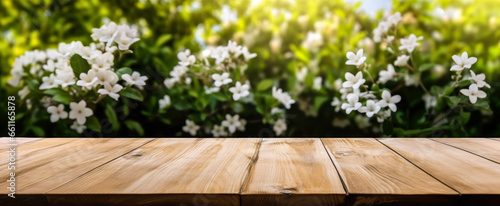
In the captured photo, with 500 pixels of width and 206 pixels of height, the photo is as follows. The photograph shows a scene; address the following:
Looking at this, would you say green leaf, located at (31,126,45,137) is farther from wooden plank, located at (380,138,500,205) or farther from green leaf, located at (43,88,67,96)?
wooden plank, located at (380,138,500,205)

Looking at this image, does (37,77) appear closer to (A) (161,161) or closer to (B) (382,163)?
(A) (161,161)

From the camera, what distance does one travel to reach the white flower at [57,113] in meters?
1.57

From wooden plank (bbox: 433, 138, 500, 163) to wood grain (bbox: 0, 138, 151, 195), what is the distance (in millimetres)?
932

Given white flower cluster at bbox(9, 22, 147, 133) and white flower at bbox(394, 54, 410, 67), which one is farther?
white flower at bbox(394, 54, 410, 67)

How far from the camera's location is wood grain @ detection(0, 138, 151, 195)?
753 mm

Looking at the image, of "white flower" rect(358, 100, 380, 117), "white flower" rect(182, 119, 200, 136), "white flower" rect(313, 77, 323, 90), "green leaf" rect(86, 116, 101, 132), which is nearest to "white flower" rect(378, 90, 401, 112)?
"white flower" rect(358, 100, 380, 117)

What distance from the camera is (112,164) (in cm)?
88

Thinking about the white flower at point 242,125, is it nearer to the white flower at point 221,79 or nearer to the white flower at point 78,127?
the white flower at point 221,79

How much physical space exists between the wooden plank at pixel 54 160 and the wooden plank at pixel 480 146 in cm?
93

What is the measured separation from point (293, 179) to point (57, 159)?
0.61 metres

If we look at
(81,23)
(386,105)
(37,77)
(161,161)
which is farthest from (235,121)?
(81,23)

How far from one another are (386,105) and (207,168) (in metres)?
0.90

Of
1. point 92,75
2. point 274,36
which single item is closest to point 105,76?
point 92,75

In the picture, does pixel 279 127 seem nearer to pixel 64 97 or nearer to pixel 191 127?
pixel 191 127
